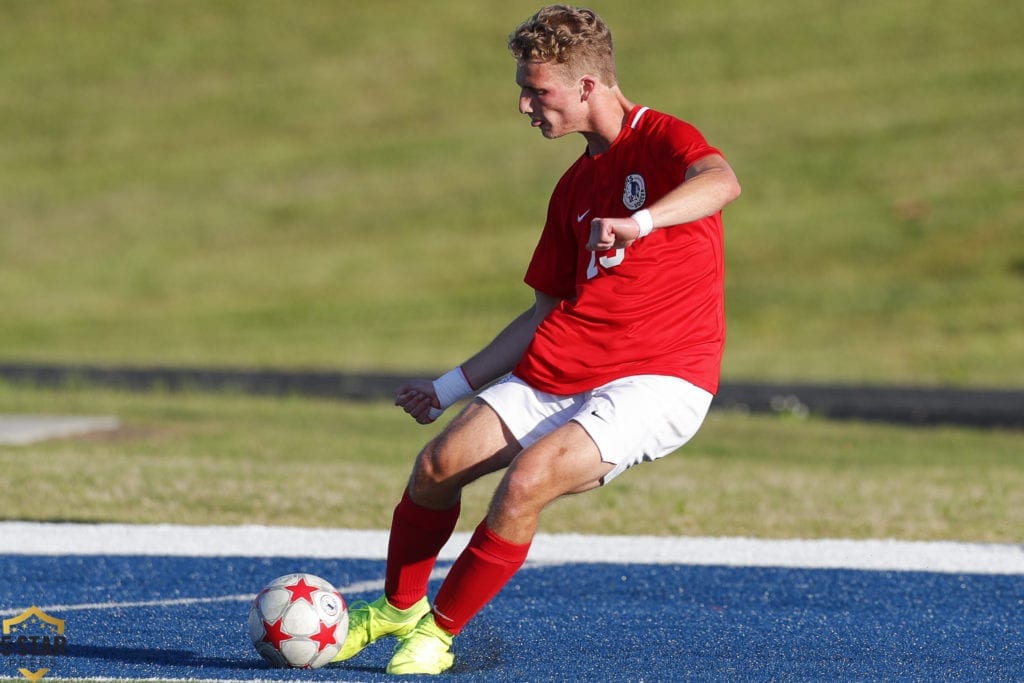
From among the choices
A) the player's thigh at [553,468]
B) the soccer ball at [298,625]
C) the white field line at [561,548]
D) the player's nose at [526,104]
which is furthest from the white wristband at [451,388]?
the white field line at [561,548]

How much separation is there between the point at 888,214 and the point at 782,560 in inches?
962

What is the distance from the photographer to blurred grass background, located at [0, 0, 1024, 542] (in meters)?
10.5

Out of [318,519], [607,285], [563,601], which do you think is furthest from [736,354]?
[607,285]

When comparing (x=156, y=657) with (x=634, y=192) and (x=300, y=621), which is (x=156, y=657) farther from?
(x=634, y=192)

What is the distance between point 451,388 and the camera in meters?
5.65

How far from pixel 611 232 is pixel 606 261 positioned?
581 millimetres

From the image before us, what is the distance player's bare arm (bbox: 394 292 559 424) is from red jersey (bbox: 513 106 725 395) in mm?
239

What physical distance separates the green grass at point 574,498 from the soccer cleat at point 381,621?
3464 millimetres

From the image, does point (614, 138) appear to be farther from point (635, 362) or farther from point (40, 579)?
point (40, 579)

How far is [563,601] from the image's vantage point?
22.3 ft

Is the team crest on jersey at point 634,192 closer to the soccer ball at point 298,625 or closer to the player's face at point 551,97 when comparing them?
the player's face at point 551,97

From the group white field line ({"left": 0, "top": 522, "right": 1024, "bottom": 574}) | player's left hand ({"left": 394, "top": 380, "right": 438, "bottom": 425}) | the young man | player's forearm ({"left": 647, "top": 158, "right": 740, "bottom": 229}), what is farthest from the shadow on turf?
white field line ({"left": 0, "top": 522, "right": 1024, "bottom": 574})

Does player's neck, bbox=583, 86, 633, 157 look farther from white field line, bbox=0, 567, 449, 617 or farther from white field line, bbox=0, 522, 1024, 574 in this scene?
white field line, bbox=0, 522, 1024, 574

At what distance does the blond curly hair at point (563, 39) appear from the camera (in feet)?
16.8
